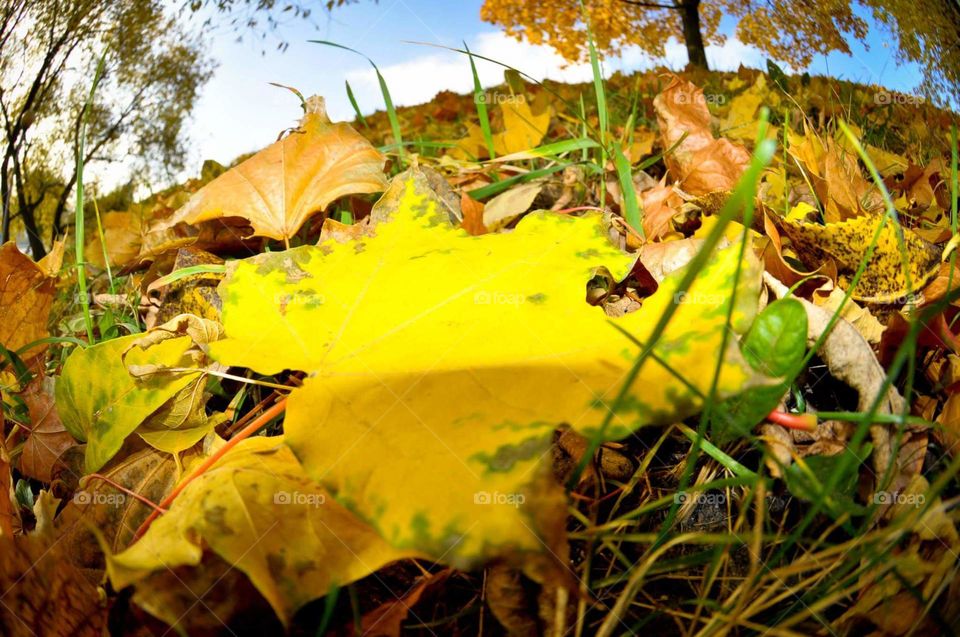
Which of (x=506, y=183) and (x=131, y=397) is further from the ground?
(x=506, y=183)

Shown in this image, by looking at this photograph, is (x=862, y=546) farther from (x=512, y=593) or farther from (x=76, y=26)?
(x=76, y=26)

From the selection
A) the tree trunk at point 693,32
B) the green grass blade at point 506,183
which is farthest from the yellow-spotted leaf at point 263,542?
the tree trunk at point 693,32

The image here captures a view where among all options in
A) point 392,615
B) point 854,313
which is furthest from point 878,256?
point 392,615

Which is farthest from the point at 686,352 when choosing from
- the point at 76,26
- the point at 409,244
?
the point at 76,26

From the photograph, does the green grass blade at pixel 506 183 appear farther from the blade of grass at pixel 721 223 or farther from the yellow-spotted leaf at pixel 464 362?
the blade of grass at pixel 721 223

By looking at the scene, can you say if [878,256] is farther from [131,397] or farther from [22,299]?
[22,299]

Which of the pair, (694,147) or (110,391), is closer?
(110,391)
